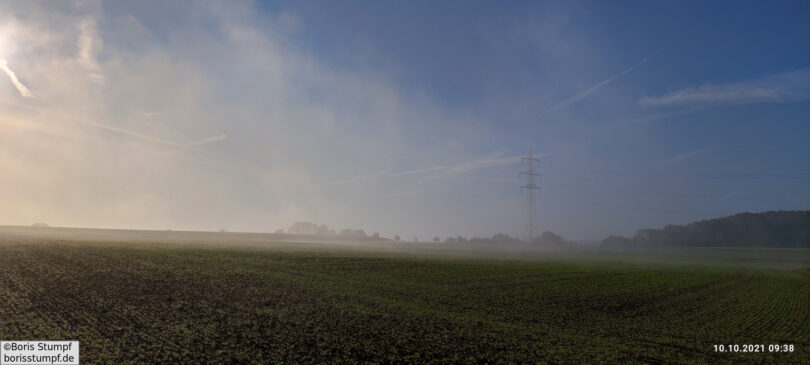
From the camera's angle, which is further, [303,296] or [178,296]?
[303,296]

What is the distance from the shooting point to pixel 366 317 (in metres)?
22.8

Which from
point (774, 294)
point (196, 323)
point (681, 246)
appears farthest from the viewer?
point (681, 246)

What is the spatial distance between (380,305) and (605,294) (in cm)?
2046

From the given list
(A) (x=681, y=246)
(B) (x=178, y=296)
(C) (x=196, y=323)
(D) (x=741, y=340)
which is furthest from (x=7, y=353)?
(A) (x=681, y=246)

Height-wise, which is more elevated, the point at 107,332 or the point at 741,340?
the point at 107,332

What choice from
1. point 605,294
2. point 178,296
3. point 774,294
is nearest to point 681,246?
point 774,294

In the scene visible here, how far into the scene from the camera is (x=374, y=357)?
16.1 meters

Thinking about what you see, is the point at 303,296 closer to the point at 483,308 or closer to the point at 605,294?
the point at 483,308

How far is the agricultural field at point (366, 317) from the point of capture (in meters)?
16.9

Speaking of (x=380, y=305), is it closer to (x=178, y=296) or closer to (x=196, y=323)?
(x=196, y=323)

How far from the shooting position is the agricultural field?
1689 centimetres

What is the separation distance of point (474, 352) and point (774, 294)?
40.0 meters

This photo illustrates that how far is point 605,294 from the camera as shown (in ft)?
117

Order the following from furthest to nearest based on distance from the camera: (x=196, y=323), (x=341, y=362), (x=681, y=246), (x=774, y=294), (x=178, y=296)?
(x=681, y=246)
(x=774, y=294)
(x=178, y=296)
(x=196, y=323)
(x=341, y=362)
